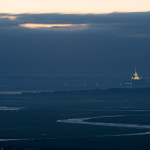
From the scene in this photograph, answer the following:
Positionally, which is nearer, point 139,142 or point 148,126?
point 139,142

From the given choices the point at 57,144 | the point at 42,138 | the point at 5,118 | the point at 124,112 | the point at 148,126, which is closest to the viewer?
the point at 57,144

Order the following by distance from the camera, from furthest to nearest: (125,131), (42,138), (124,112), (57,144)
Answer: (124,112) < (125,131) < (42,138) < (57,144)

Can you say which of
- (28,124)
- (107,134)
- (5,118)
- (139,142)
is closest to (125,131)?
(107,134)

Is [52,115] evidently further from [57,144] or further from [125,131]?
[57,144]

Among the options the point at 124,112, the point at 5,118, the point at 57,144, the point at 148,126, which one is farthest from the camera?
the point at 124,112

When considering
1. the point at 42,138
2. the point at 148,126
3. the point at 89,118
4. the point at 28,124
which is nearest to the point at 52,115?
the point at 89,118

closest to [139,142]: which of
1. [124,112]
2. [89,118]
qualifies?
[89,118]

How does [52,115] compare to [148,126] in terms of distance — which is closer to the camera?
[148,126]

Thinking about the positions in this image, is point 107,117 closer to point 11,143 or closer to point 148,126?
point 148,126
